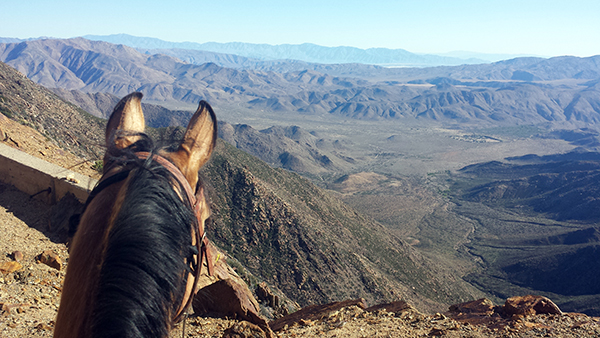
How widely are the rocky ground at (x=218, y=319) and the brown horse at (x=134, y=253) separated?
2.06 m

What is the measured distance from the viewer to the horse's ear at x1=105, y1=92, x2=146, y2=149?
1.92 meters

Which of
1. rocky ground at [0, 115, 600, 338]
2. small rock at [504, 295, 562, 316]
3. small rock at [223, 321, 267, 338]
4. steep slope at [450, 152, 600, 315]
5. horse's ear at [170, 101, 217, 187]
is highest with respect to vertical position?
horse's ear at [170, 101, 217, 187]

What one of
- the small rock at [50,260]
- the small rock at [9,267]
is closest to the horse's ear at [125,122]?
the small rock at [9,267]

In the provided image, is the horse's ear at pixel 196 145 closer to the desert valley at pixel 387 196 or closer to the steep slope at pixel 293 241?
the desert valley at pixel 387 196

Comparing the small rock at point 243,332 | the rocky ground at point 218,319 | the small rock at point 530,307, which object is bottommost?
the small rock at point 530,307

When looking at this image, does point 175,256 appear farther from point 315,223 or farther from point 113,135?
point 315,223

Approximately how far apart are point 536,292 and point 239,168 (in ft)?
78.6

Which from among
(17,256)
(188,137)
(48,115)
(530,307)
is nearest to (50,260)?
(17,256)

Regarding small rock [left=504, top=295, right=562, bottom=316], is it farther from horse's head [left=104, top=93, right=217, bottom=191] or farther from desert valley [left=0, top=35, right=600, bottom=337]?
horse's head [left=104, top=93, right=217, bottom=191]

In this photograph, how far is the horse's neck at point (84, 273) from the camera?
115cm

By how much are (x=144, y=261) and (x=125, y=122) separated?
43.9 inches

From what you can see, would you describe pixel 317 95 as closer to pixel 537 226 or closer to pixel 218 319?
pixel 537 226

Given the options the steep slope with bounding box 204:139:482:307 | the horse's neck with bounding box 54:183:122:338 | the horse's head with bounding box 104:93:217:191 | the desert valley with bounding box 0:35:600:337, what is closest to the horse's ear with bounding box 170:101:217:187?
the horse's head with bounding box 104:93:217:191

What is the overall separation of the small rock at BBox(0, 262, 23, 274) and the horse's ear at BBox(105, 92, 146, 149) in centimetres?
359
